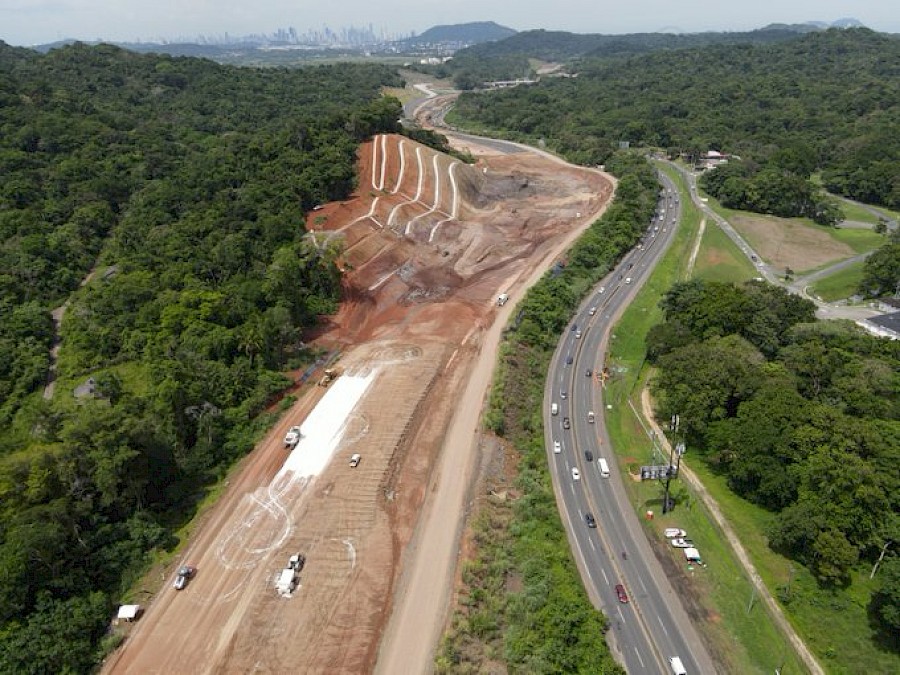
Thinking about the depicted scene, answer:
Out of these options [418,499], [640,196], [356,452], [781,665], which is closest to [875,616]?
[781,665]

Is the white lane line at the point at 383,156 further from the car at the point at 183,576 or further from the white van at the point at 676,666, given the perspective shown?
the white van at the point at 676,666

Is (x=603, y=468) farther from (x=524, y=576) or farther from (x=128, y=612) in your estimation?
(x=128, y=612)

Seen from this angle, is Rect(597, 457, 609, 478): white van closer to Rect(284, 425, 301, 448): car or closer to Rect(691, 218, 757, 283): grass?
Rect(284, 425, 301, 448): car

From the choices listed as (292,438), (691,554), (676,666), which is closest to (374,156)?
(292,438)

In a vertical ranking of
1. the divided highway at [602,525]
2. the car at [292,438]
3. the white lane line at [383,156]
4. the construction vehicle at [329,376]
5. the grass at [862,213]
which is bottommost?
the divided highway at [602,525]

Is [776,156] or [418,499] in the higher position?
[776,156]

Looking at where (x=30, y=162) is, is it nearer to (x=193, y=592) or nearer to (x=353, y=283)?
(x=353, y=283)

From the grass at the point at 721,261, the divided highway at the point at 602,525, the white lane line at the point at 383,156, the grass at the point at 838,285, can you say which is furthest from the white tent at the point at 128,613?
the grass at the point at 838,285
